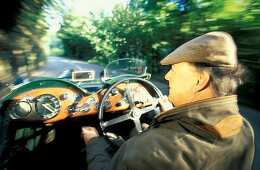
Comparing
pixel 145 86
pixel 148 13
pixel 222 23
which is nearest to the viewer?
pixel 145 86

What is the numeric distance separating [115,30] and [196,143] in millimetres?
3065

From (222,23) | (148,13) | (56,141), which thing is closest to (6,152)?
(56,141)

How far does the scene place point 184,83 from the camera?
991mm

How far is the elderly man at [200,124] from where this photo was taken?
0.64 meters

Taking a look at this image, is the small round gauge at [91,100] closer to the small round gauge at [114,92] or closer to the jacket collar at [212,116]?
the small round gauge at [114,92]

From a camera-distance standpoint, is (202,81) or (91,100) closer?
(202,81)

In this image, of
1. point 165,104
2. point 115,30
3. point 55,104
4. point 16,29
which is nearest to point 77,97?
point 55,104

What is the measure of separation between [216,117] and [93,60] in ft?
10.3

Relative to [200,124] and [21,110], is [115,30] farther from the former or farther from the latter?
[200,124]

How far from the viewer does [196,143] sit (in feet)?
2.12

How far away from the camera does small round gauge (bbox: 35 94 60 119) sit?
1.75 metres

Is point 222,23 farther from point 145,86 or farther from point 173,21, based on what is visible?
point 145,86

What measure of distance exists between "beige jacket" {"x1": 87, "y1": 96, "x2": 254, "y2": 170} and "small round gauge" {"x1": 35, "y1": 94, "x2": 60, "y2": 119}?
1.40 metres

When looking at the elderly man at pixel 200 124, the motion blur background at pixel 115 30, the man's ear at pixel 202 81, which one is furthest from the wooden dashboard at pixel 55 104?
the man's ear at pixel 202 81
